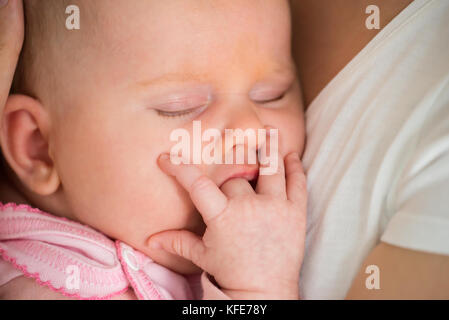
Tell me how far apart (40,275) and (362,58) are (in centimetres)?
77

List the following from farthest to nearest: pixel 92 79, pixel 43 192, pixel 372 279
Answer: pixel 43 192 → pixel 92 79 → pixel 372 279

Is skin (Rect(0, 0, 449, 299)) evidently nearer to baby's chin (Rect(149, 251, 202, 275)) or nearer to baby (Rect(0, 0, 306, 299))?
baby (Rect(0, 0, 306, 299))

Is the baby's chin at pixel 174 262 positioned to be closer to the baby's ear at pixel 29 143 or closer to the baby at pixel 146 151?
the baby at pixel 146 151

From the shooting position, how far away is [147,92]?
2.60 ft

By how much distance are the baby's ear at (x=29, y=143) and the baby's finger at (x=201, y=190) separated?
30cm

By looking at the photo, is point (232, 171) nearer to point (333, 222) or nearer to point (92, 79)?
point (333, 222)

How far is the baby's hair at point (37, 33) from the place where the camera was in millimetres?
812

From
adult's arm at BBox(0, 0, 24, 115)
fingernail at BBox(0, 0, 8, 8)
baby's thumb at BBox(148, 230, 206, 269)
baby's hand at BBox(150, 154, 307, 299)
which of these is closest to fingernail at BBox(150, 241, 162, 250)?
baby's thumb at BBox(148, 230, 206, 269)

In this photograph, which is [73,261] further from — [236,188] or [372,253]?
[372,253]

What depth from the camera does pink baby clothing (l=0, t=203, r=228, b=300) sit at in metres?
0.85

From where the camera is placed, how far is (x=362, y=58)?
2.68 feet
